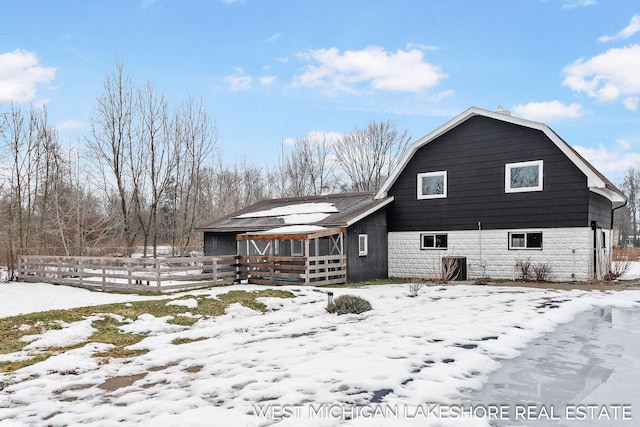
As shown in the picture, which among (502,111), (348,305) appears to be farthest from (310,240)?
(502,111)

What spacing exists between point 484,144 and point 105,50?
17522 millimetres

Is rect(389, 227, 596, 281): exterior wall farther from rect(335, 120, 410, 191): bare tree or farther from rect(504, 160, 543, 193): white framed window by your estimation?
rect(335, 120, 410, 191): bare tree

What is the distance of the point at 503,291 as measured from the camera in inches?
569

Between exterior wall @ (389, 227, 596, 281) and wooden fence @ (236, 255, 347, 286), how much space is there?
369 centimetres

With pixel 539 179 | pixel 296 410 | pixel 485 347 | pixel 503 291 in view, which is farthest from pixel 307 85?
pixel 296 410

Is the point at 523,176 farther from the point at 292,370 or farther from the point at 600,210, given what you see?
the point at 292,370

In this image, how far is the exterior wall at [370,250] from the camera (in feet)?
58.1

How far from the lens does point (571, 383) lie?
17.9 ft

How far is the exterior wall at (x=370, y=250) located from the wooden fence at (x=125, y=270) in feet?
14.9

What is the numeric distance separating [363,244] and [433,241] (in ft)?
10.2

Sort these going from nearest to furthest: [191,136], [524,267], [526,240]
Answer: [524,267], [526,240], [191,136]

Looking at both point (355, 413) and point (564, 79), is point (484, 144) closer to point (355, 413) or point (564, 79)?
point (564, 79)

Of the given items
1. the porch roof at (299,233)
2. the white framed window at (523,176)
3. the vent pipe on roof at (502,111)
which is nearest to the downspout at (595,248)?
the white framed window at (523,176)

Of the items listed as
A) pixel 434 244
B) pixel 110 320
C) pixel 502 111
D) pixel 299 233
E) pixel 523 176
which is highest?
pixel 502 111
